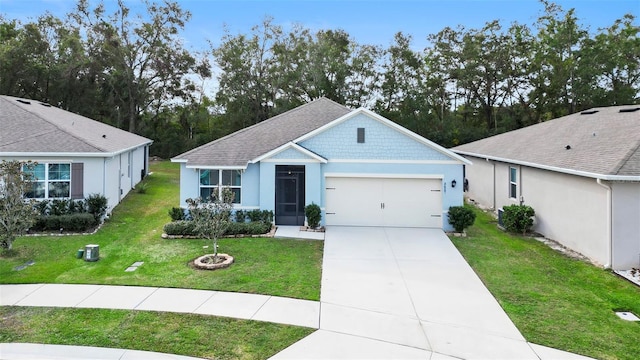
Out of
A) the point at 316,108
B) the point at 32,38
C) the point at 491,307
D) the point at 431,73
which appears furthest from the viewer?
the point at 431,73

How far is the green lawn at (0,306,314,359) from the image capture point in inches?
245

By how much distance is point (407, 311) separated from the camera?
25.5ft

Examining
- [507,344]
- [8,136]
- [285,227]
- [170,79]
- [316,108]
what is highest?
[170,79]

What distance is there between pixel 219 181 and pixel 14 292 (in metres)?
7.59

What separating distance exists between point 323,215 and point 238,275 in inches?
231

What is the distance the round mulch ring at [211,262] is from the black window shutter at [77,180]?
6.99 metres

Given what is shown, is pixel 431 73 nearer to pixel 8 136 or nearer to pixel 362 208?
pixel 362 208

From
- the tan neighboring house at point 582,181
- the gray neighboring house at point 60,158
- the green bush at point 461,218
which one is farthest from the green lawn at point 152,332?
the green bush at point 461,218

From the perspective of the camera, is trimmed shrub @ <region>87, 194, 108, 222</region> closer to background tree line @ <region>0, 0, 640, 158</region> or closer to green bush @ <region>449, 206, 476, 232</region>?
green bush @ <region>449, 206, 476, 232</region>

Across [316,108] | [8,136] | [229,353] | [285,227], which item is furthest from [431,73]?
[229,353]

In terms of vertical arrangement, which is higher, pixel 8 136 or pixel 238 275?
pixel 8 136

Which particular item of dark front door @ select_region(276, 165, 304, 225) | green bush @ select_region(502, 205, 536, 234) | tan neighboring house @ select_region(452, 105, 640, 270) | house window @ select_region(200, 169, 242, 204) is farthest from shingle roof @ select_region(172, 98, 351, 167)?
green bush @ select_region(502, 205, 536, 234)

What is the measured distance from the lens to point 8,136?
15.5 metres

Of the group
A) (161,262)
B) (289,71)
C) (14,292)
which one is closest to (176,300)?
(161,262)
